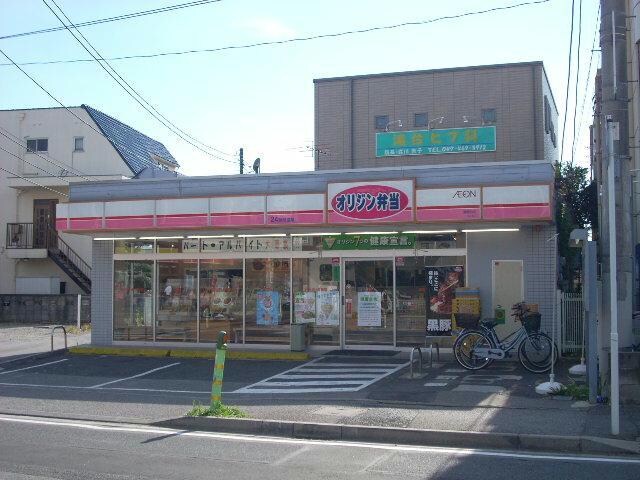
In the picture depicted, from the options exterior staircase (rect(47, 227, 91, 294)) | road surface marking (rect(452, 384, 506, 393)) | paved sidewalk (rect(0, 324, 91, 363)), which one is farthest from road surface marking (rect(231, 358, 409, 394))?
exterior staircase (rect(47, 227, 91, 294))

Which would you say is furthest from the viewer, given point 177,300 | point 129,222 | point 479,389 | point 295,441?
point 177,300

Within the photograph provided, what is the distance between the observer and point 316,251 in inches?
728

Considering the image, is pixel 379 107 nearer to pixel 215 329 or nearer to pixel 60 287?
pixel 215 329

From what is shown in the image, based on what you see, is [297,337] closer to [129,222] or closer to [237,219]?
[237,219]

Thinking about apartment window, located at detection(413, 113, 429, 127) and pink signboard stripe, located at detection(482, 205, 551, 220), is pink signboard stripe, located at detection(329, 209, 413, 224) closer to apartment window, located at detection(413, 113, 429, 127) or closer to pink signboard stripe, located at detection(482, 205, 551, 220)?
pink signboard stripe, located at detection(482, 205, 551, 220)

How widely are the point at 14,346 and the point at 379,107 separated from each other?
15690 mm

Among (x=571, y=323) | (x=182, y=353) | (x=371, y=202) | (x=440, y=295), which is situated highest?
(x=371, y=202)

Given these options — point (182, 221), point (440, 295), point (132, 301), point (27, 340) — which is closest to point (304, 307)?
point (440, 295)

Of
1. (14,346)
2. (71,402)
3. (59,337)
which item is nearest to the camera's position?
(71,402)

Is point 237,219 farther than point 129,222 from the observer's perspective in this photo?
No

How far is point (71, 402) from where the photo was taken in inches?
500

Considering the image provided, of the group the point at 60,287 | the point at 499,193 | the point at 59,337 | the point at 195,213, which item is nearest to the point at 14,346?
the point at 59,337

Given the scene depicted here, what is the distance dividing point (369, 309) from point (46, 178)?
20884 mm

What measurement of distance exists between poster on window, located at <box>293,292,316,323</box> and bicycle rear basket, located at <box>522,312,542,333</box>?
5.83 meters
